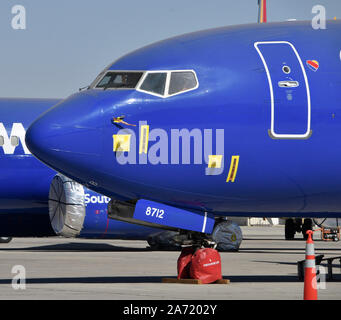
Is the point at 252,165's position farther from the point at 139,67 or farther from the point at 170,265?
the point at 170,265

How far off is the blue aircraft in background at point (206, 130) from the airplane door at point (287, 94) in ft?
0.06

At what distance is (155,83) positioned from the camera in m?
14.9

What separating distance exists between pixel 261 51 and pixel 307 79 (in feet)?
3.14

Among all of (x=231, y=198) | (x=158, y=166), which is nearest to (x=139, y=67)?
(x=158, y=166)

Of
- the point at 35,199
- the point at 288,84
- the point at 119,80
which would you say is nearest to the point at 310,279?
the point at 288,84

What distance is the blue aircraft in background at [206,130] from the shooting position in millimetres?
14406

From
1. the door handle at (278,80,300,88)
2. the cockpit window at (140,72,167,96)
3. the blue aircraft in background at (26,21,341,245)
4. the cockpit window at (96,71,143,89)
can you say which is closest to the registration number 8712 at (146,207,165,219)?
the blue aircraft in background at (26,21,341,245)

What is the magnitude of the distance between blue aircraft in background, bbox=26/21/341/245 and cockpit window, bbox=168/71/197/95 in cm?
2

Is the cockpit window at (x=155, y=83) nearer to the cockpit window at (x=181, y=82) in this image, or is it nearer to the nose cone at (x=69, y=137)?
the cockpit window at (x=181, y=82)

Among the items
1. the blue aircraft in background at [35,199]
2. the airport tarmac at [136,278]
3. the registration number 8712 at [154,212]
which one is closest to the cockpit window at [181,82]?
the registration number 8712 at [154,212]

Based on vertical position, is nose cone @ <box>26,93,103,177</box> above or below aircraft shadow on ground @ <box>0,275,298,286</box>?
above

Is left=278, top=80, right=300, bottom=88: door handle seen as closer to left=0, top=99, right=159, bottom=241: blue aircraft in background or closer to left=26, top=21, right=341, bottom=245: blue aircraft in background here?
left=26, top=21, right=341, bottom=245: blue aircraft in background

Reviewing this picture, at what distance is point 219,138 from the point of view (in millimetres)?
14477

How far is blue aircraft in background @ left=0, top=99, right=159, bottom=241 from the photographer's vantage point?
28.2 m
